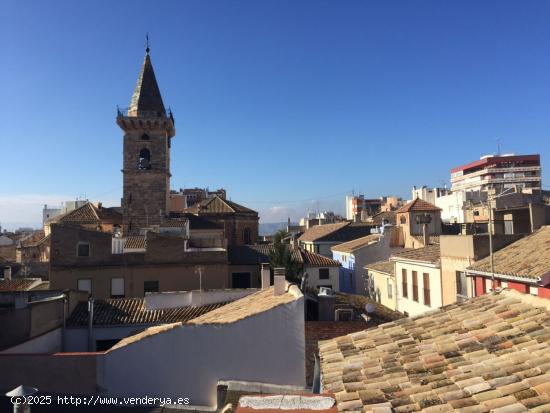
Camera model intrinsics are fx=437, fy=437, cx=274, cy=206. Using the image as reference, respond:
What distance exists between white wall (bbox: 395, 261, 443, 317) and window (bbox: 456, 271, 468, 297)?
134cm

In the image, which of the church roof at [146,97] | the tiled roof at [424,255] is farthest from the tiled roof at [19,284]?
the tiled roof at [424,255]

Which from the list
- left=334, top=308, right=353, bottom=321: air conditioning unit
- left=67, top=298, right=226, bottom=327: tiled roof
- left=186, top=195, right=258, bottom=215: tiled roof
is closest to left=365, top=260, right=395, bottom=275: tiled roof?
left=334, top=308, right=353, bottom=321: air conditioning unit

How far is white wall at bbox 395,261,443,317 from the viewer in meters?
16.2

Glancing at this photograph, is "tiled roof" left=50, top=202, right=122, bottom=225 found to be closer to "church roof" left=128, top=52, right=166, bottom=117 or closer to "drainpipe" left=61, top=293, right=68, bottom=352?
"church roof" left=128, top=52, right=166, bottom=117

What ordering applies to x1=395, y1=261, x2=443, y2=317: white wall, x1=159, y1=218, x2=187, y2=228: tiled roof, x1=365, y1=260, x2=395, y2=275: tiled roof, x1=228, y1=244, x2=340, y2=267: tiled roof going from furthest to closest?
x1=159, y1=218, x2=187, y2=228: tiled roof, x1=228, y1=244, x2=340, y2=267: tiled roof, x1=365, y1=260, x2=395, y2=275: tiled roof, x1=395, y1=261, x2=443, y2=317: white wall

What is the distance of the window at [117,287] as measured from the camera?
2280 cm

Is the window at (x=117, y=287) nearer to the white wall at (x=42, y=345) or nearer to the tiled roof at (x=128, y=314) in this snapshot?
the tiled roof at (x=128, y=314)

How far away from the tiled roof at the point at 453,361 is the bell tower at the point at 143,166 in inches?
1163

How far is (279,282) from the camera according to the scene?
1259cm

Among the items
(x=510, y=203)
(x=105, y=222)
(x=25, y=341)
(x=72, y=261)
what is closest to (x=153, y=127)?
(x=105, y=222)

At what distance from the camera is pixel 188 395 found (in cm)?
1023

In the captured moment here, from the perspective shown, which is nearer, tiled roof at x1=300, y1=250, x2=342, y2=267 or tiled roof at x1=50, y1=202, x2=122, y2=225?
tiled roof at x1=300, y1=250, x2=342, y2=267

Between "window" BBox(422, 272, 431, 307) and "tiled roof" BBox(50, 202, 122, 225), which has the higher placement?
"tiled roof" BBox(50, 202, 122, 225)

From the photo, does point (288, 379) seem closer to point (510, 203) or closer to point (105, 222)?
point (105, 222)
